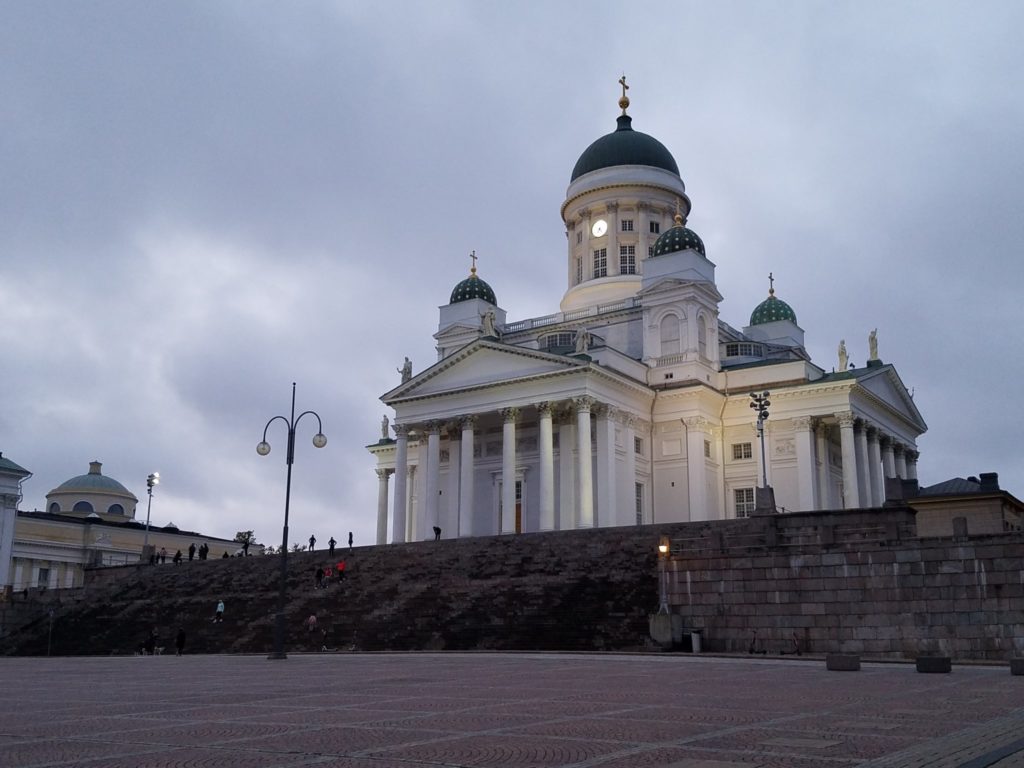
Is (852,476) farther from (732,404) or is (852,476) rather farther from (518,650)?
(518,650)

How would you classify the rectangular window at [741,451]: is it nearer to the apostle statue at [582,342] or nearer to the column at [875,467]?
the column at [875,467]

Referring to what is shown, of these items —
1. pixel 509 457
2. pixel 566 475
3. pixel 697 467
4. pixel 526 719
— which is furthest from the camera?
pixel 566 475

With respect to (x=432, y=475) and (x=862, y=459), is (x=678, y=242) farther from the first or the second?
(x=432, y=475)

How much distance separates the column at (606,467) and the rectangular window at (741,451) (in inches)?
354

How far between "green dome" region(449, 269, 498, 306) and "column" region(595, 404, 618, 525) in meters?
17.6

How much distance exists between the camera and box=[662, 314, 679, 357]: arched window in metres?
59.3

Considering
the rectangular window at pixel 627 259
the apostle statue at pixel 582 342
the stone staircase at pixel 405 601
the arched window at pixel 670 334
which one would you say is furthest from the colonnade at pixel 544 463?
the rectangular window at pixel 627 259

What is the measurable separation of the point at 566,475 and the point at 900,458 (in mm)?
23863

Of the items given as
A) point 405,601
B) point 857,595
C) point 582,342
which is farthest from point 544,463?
point 857,595

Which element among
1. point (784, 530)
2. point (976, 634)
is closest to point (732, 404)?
point (784, 530)

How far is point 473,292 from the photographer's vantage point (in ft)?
227

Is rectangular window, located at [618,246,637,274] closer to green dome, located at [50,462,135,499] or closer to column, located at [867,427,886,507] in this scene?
column, located at [867,427,886,507]

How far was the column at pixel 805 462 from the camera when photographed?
55469 millimetres

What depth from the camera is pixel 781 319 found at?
238ft
